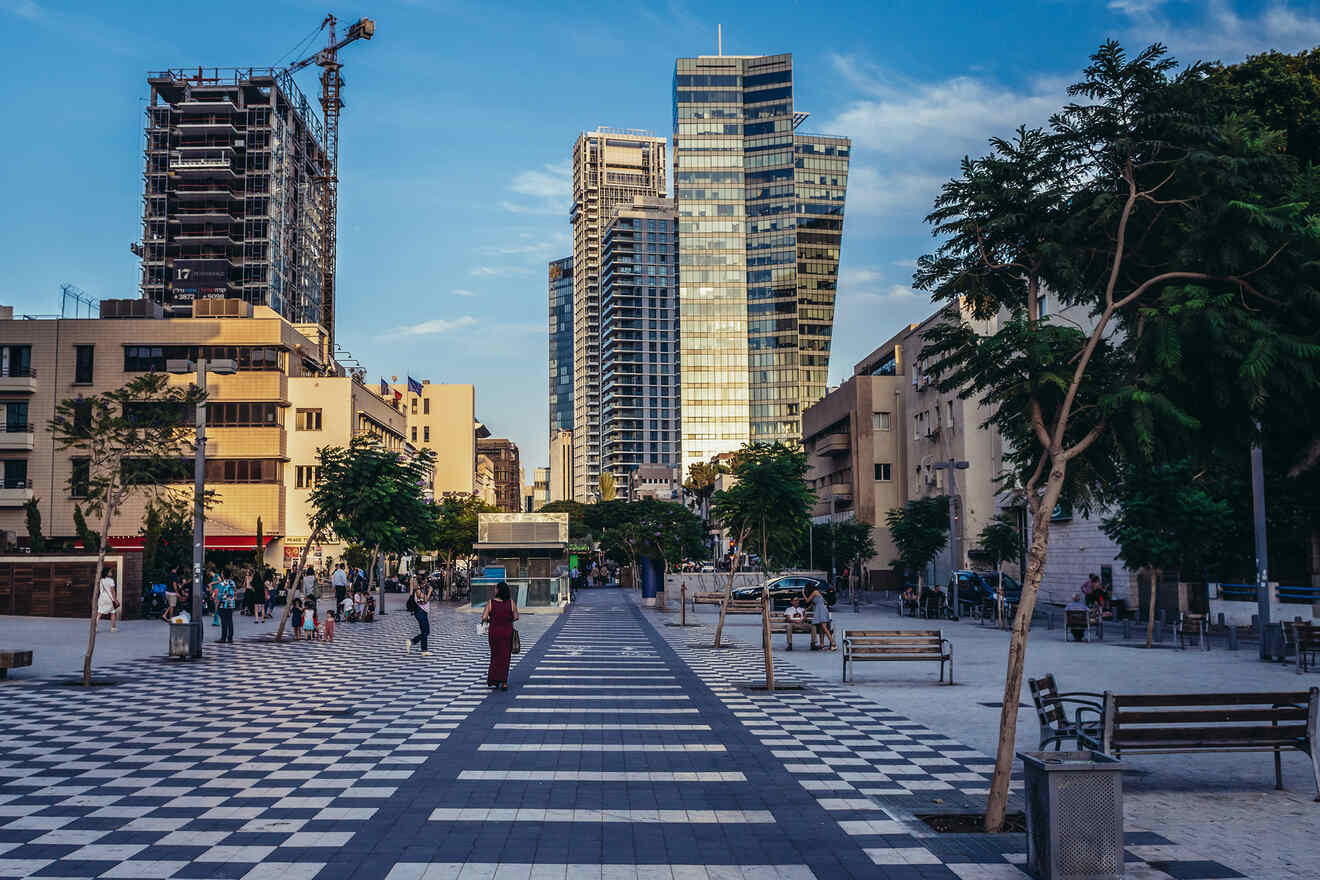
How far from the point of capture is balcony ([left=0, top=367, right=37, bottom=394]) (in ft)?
→ 209

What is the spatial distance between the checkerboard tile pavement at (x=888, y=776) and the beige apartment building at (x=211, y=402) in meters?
54.7

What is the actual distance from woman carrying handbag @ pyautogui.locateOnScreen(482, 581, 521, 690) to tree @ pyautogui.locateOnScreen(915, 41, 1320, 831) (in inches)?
396

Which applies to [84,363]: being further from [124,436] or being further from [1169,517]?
[1169,517]

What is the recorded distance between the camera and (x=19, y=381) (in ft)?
209

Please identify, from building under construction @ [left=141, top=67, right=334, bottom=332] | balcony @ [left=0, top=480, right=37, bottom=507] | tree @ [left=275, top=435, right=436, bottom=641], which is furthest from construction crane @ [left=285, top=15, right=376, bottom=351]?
tree @ [left=275, top=435, right=436, bottom=641]

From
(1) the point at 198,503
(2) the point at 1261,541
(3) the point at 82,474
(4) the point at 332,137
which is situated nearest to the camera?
(3) the point at 82,474

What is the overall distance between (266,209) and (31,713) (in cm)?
8625

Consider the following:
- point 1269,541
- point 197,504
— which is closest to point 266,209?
point 197,504

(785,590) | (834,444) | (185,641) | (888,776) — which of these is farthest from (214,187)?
(888,776)

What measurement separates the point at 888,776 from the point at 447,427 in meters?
142

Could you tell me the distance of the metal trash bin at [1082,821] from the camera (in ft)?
21.8

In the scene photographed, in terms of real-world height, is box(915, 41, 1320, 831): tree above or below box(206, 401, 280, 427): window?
below

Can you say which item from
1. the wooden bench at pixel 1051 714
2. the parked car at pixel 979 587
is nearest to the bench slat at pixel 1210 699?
the wooden bench at pixel 1051 714

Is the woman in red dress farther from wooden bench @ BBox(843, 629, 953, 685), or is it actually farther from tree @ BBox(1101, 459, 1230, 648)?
tree @ BBox(1101, 459, 1230, 648)
